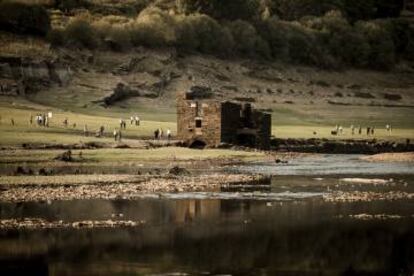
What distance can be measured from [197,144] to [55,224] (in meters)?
48.6

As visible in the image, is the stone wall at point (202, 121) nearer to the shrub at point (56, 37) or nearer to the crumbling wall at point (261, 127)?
the crumbling wall at point (261, 127)

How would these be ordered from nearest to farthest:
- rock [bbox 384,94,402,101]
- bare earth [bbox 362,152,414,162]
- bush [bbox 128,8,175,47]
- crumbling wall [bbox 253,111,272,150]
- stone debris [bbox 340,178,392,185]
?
1. stone debris [bbox 340,178,392,185]
2. bare earth [bbox 362,152,414,162]
3. crumbling wall [bbox 253,111,272,150]
4. bush [bbox 128,8,175,47]
5. rock [bbox 384,94,402,101]

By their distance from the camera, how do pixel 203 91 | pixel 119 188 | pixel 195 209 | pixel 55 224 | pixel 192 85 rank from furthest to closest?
pixel 192 85 → pixel 203 91 → pixel 119 188 → pixel 195 209 → pixel 55 224

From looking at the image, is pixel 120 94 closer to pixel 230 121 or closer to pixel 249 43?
pixel 230 121

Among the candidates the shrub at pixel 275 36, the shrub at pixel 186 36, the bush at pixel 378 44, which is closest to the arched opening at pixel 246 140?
the shrub at pixel 186 36

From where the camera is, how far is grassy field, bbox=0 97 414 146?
9094 cm

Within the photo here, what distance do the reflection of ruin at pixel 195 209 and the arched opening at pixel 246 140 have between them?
42060 mm

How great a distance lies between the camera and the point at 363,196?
57312 mm

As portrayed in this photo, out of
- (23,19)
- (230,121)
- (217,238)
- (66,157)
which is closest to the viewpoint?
(217,238)

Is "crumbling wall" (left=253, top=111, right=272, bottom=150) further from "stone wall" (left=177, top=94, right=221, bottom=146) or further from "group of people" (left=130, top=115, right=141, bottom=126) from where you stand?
"group of people" (left=130, top=115, right=141, bottom=126)

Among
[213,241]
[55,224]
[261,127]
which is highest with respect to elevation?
[261,127]

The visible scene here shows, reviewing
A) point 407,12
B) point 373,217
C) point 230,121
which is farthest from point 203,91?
point 407,12

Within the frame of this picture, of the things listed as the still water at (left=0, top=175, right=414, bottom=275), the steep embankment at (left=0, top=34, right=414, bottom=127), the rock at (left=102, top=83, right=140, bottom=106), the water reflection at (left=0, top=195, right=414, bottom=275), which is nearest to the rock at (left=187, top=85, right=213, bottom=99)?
the steep embankment at (left=0, top=34, right=414, bottom=127)

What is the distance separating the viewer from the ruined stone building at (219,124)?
94750 mm
